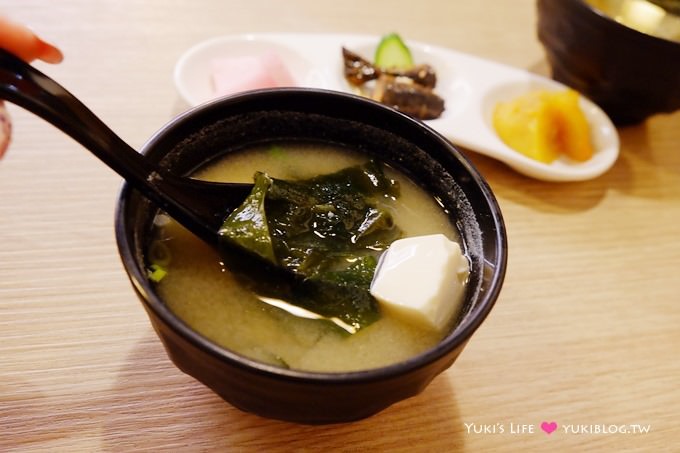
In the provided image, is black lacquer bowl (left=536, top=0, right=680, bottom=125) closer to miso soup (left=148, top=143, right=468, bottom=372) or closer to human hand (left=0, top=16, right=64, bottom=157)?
miso soup (left=148, top=143, right=468, bottom=372)

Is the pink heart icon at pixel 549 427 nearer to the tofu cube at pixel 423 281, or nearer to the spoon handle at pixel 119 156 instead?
the tofu cube at pixel 423 281

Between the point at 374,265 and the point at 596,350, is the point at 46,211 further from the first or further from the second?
the point at 596,350

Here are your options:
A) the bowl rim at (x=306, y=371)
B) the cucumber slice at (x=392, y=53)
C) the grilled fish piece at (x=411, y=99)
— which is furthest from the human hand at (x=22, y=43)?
the cucumber slice at (x=392, y=53)

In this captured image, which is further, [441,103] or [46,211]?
[441,103]

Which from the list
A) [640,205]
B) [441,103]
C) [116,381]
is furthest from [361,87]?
[116,381]

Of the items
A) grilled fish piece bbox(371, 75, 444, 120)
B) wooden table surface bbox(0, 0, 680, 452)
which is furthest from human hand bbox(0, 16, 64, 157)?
grilled fish piece bbox(371, 75, 444, 120)

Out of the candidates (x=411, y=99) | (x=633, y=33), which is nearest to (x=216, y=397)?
(x=411, y=99)
